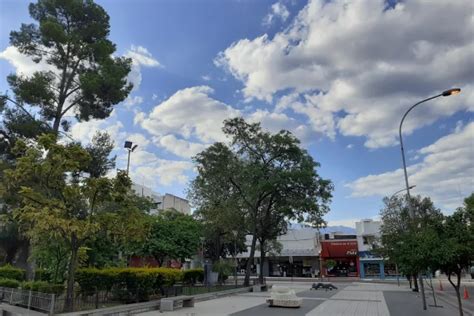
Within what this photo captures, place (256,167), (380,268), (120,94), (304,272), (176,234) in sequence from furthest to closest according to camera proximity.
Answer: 1. (304,272)
2. (380,268)
3. (256,167)
4. (176,234)
5. (120,94)

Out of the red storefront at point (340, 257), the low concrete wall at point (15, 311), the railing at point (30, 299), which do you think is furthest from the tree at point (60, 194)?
the red storefront at point (340, 257)

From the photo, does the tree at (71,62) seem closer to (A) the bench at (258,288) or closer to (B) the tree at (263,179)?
(B) the tree at (263,179)

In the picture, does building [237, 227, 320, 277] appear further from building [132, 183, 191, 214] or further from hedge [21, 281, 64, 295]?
hedge [21, 281, 64, 295]

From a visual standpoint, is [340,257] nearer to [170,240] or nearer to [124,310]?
[170,240]

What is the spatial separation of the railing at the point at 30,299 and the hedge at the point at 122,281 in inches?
84.6

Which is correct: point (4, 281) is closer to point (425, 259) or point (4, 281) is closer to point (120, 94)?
point (120, 94)

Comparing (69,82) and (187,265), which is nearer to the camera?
(69,82)

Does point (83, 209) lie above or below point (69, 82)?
below

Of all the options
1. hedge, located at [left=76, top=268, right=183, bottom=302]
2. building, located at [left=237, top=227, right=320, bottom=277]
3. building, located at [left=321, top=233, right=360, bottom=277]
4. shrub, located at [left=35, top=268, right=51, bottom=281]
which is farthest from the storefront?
shrub, located at [left=35, top=268, right=51, bottom=281]

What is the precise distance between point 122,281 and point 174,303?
2708 mm

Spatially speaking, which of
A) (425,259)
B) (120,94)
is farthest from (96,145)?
(425,259)

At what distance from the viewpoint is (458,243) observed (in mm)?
12203

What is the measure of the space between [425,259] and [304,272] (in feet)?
171

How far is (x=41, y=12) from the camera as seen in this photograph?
25.4m
